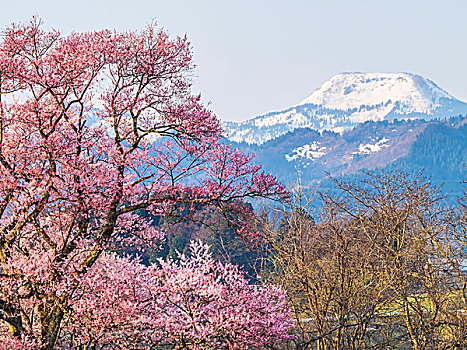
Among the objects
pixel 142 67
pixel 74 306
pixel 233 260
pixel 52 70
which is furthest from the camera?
pixel 233 260

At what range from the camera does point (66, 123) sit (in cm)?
656

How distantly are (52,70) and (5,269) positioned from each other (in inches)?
91.7

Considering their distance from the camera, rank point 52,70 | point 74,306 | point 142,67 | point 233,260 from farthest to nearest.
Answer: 1. point 233,260
2. point 142,67
3. point 52,70
4. point 74,306

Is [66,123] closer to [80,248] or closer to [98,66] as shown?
[98,66]

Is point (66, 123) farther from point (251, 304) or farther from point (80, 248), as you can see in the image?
point (251, 304)

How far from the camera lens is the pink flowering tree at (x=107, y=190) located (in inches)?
236

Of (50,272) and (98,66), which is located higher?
(98,66)

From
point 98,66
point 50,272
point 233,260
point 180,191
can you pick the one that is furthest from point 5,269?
point 233,260

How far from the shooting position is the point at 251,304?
20.0 ft

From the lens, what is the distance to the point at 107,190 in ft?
→ 21.0

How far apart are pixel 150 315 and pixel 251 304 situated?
1.11 meters

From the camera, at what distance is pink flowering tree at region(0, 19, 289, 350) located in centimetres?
600

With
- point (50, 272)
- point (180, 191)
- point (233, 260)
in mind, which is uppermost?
point (233, 260)

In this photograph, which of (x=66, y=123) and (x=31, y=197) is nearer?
(x=31, y=197)
